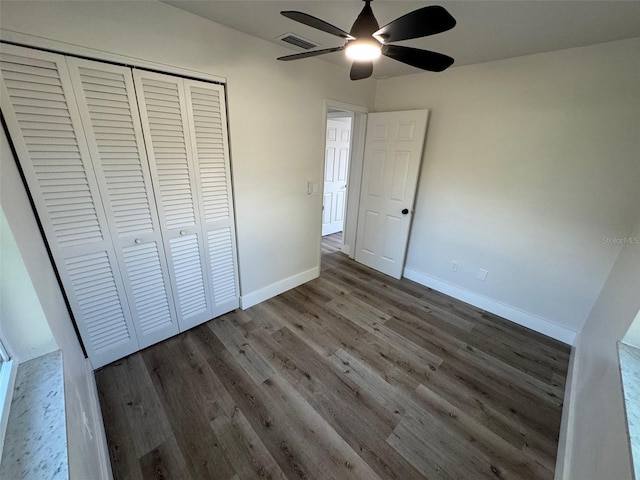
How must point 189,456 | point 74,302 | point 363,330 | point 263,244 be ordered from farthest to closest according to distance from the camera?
point 263,244 < point 363,330 < point 74,302 < point 189,456

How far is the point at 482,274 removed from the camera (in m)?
2.68

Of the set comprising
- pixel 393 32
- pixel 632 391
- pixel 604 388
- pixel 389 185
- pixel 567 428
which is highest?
pixel 393 32

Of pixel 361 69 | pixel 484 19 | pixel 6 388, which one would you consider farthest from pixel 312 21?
pixel 6 388

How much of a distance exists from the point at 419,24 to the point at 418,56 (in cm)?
33

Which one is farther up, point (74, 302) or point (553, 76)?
point (553, 76)

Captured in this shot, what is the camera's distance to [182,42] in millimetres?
1683

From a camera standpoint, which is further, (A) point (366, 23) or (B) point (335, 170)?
(B) point (335, 170)

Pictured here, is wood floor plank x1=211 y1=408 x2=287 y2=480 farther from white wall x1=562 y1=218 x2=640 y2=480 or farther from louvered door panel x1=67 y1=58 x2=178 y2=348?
white wall x1=562 y1=218 x2=640 y2=480

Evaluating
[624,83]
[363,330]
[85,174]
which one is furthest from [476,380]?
[85,174]

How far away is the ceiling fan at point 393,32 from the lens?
3.34ft

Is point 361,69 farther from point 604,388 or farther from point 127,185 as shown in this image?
point 604,388

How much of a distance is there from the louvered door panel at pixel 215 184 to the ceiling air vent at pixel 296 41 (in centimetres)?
Result: 64

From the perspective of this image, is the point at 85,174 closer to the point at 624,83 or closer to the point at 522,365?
the point at 522,365

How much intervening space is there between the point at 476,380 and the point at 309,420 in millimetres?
1258
